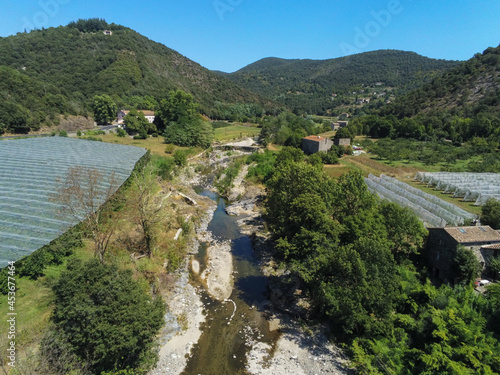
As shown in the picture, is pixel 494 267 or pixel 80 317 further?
pixel 494 267

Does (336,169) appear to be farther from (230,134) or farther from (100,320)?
(230,134)

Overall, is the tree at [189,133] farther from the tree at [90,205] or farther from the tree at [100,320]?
the tree at [100,320]

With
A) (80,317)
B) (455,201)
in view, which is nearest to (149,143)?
(80,317)

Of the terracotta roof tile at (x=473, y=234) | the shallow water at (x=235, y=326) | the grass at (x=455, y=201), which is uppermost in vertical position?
the terracotta roof tile at (x=473, y=234)

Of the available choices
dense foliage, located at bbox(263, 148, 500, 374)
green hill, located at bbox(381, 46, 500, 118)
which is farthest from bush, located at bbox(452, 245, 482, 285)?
green hill, located at bbox(381, 46, 500, 118)

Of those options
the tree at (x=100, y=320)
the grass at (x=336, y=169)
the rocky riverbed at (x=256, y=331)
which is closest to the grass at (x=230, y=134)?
the grass at (x=336, y=169)

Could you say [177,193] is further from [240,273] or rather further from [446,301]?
[446,301]

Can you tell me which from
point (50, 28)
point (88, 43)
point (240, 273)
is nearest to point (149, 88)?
point (88, 43)

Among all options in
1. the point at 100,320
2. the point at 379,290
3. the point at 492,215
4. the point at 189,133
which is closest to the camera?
the point at 100,320
